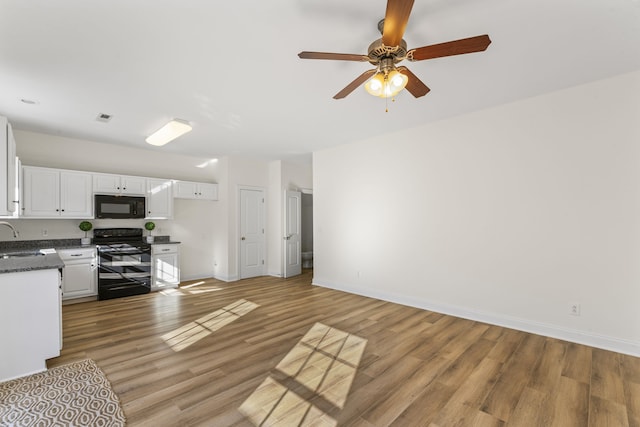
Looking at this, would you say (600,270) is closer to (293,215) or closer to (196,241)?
(293,215)

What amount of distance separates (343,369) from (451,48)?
270 centimetres

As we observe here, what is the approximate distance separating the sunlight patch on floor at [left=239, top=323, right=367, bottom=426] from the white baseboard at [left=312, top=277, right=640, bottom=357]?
1.56m

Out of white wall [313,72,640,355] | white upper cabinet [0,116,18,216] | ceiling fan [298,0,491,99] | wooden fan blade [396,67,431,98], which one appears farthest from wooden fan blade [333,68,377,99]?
white upper cabinet [0,116,18,216]

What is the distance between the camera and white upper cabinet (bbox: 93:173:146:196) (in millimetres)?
5031

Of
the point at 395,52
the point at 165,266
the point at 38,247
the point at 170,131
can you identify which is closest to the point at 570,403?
the point at 395,52

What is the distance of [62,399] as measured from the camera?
221 cm

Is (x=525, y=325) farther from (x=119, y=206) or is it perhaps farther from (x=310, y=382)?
(x=119, y=206)

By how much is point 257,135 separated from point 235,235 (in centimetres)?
250

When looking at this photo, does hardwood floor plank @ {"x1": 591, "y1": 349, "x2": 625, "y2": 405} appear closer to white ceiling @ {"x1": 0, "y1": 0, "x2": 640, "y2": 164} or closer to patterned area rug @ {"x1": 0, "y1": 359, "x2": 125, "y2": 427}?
white ceiling @ {"x1": 0, "y1": 0, "x2": 640, "y2": 164}

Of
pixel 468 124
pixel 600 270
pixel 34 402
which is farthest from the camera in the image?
pixel 468 124

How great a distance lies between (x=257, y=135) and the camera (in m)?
4.86

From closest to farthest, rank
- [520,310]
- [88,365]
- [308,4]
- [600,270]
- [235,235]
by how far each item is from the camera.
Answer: [308,4], [88,365], [600,270], [520,310], [235,235]

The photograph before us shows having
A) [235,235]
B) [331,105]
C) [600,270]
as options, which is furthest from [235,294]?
[600,270]

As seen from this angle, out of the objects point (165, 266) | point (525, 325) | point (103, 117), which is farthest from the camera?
point (165, 266)
